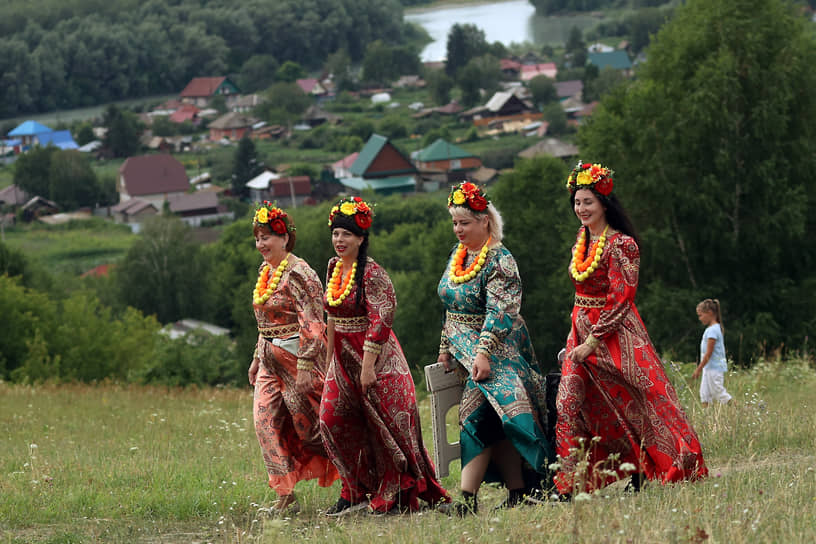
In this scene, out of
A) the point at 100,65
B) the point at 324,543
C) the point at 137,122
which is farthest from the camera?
the point at 100,65

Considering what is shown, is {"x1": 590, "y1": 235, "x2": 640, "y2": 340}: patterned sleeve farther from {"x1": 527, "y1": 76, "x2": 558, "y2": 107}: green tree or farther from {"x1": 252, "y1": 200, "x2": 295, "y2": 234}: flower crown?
{"x1": 527, "y1": 76, "x2": 558, "y2": 107}: green tree

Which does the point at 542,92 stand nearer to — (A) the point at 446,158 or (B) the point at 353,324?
(A) the point at 446,158

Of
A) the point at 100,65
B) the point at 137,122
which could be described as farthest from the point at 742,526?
the point at 100,65

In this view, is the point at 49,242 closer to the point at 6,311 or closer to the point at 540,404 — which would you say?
the point at 6,311

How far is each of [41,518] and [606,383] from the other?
152 inches

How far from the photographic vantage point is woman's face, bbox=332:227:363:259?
7.43 m

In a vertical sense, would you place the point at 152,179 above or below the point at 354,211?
below

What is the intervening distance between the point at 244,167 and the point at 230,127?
116 feet

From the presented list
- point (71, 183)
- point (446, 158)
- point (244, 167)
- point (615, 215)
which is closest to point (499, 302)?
point (615, 215)

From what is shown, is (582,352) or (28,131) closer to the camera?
(582,352)

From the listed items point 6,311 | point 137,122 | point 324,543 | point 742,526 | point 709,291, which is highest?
point 742,526

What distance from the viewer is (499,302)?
23.1 ft

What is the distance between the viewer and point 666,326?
26.7 meters

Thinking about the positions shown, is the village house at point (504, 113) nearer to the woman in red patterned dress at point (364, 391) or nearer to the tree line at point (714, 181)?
the tree line at point (714, 181)
